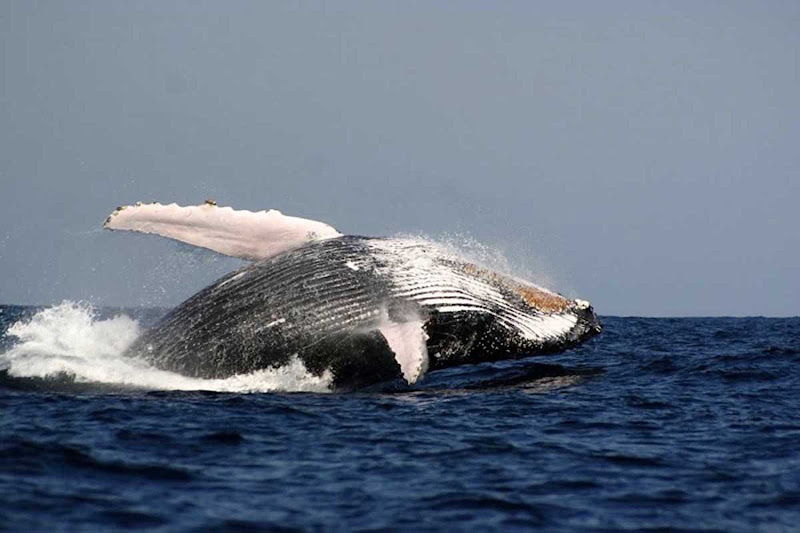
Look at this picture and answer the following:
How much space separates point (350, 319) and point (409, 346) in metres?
0.84

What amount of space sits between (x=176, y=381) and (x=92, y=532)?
5.29 m

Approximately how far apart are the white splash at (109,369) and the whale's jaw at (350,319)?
4.5 inches

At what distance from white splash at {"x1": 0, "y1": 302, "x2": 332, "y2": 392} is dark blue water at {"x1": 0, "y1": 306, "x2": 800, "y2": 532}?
0.24 metres

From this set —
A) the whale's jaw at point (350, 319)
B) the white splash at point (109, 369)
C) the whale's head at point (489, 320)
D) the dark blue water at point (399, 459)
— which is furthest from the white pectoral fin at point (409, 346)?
the white splash at point (109, 369)

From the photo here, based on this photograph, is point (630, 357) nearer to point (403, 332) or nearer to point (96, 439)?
point (403, 332)

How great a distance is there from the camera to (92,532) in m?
5.27

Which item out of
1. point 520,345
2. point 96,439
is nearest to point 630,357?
point 520,345

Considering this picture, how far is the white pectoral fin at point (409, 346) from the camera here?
10.0m

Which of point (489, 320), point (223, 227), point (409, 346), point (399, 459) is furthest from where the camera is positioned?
point (223, 227)

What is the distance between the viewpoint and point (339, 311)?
1067cm

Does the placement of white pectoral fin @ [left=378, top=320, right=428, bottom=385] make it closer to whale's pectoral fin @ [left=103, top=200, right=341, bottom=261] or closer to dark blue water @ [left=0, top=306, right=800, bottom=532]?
dark blue water @ [left=0, top=306, right=800, bottom=532]

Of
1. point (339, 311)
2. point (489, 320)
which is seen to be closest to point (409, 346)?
point (339, 311)

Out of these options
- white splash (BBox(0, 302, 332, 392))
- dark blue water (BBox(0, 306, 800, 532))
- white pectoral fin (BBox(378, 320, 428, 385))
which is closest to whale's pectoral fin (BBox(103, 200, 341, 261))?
white splash (BBox(0, 302, 332, 392))

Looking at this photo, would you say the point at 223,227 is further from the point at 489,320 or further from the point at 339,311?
the point at 489,320
